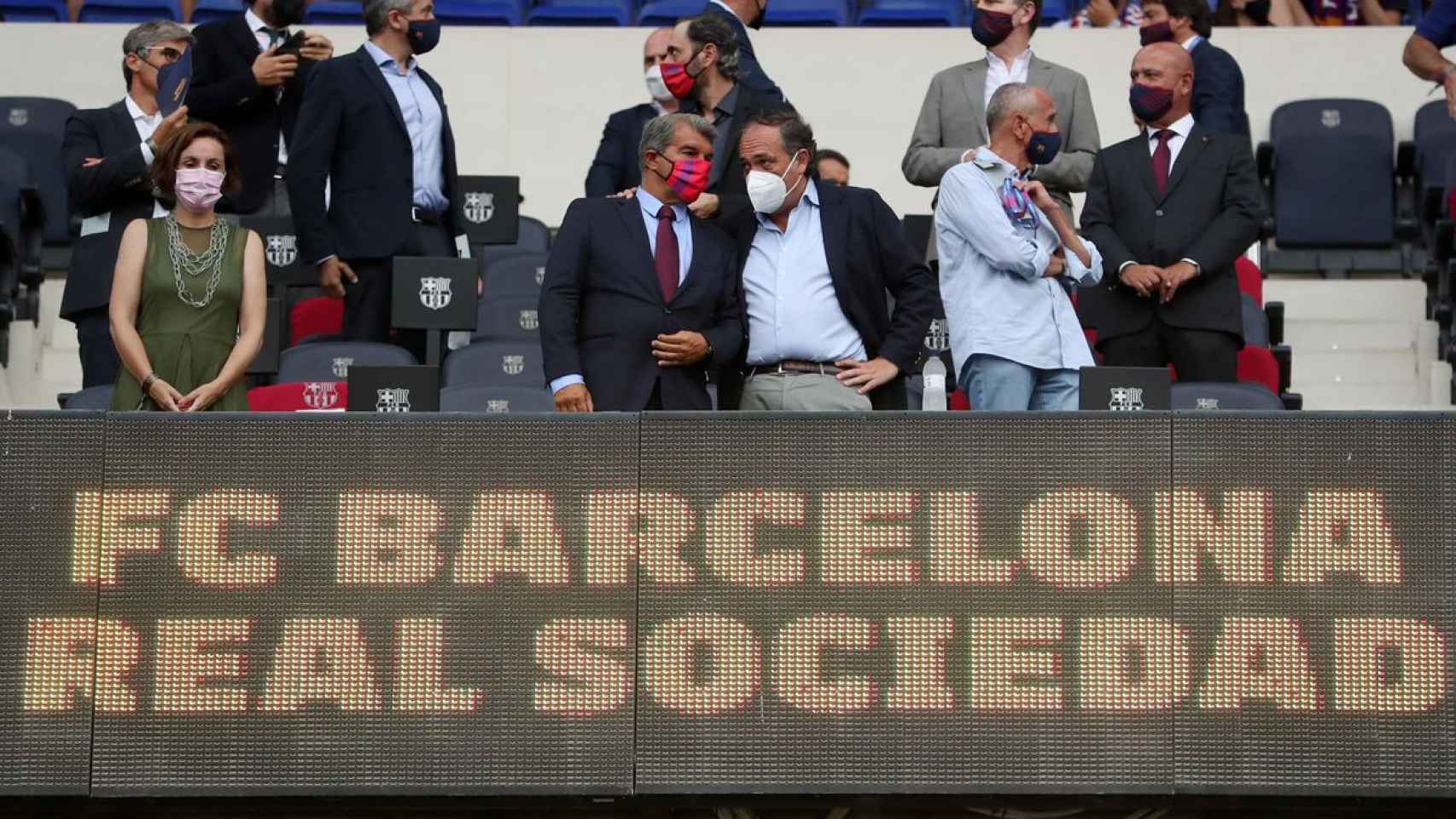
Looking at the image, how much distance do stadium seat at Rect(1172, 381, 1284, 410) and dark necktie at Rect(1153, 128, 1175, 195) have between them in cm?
87

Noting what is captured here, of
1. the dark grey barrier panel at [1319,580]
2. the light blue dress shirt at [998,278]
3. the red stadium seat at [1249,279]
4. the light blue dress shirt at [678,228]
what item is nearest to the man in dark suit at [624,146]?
the light blue dress shirt at [678,228]

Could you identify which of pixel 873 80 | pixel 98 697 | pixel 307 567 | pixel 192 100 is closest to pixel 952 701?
pixel 307 567

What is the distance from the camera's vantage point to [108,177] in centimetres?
930

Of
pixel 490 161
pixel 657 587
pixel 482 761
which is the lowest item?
pixel 482 761

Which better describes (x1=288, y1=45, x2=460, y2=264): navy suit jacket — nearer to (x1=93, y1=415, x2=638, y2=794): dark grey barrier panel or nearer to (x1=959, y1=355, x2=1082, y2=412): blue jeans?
(x1=959, y1=355, x2=1082, y2=412): blue jeans

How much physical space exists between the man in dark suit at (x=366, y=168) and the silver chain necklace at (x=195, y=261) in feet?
5.48

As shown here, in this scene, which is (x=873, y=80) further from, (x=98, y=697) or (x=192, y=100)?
(x=98, y=697)

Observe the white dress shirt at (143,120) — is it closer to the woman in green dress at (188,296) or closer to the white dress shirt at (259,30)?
the white dress shirt at (259,30)

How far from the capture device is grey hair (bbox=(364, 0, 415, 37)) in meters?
9.48

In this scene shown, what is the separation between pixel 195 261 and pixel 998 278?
246cm

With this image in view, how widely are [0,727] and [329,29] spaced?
8103 millimetres

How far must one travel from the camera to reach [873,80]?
1342 centimetres

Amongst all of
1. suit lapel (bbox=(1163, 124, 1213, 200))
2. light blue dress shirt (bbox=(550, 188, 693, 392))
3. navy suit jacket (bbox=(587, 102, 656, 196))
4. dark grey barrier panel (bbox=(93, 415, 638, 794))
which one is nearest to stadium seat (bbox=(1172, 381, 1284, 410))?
suit lapel (bbox=(1163, 124, 1213, 200))

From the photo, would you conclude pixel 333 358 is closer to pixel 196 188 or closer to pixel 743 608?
pixel 196 188
